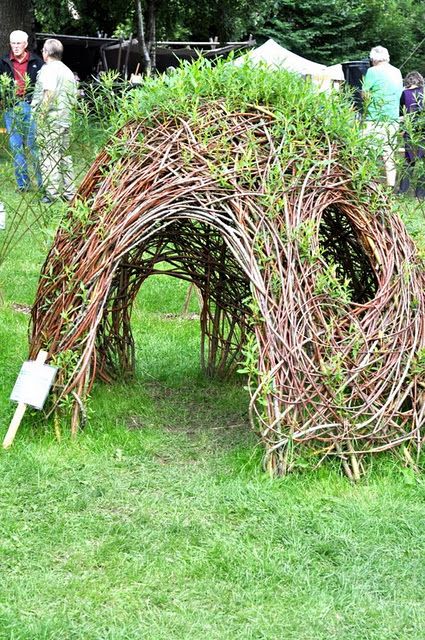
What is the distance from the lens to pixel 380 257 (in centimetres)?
527

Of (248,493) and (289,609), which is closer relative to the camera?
(289,609)

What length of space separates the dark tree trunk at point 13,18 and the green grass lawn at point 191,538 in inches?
551

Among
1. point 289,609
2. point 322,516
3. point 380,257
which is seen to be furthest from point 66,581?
point 380,257

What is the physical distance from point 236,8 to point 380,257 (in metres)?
21.8

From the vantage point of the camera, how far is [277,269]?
494 centimetres

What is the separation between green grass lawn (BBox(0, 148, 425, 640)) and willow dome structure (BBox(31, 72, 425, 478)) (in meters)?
0.24

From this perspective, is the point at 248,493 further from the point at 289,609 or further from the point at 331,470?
the point at 289,609

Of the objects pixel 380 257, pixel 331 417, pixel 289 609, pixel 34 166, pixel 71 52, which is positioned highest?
pixel 71 52

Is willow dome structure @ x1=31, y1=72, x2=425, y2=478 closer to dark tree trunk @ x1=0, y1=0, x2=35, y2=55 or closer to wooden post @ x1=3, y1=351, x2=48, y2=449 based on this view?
wooden post @ x1=3, y1=351, x2=48, y2=449

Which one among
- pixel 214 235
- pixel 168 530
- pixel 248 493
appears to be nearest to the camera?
pixel 168 530

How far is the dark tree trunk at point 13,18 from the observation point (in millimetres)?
18656

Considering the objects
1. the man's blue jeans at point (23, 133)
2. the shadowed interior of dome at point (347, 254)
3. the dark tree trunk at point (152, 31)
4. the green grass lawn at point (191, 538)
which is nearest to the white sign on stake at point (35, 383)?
the green grass lawn at point (191, 538)

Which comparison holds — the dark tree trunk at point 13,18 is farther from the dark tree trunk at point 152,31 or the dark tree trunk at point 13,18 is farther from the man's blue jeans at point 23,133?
the man's blue jeans at point 23,133

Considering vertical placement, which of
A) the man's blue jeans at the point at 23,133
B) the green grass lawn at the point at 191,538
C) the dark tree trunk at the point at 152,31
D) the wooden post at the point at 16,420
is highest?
the dark tree trunk at the point at 152,31
